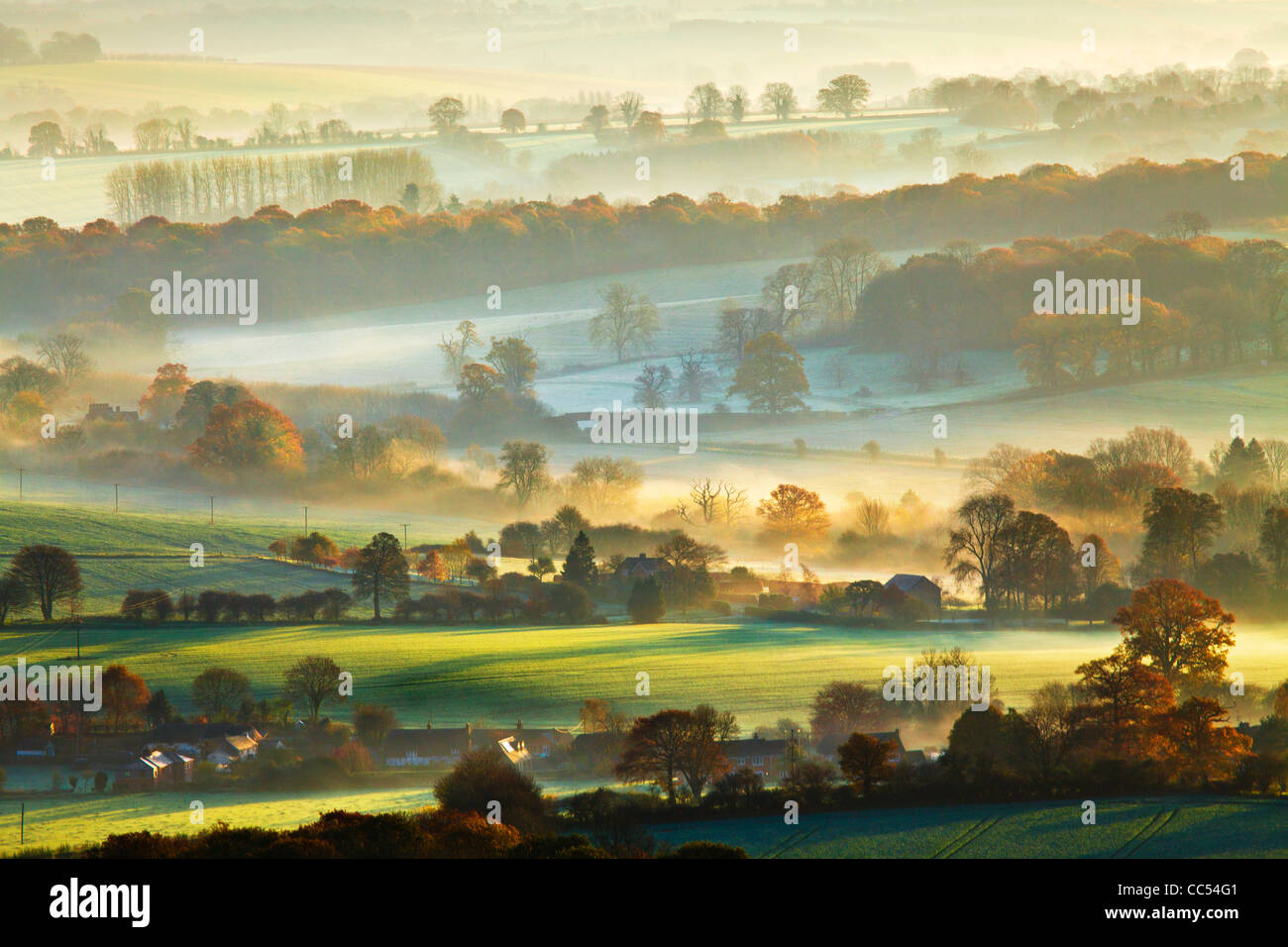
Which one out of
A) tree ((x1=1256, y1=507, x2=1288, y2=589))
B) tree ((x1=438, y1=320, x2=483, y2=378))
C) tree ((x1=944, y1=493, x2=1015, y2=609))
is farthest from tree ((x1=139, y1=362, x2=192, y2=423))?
tree ((x1=1256, y1=507, x2=1288, y2=589))

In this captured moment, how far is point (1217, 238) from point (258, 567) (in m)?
52.1

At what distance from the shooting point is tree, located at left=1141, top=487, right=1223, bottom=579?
34.1m

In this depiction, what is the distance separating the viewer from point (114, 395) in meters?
57.6

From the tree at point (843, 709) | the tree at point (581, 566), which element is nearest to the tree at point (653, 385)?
the tree at point (581, 566)

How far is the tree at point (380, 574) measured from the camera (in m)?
33.7

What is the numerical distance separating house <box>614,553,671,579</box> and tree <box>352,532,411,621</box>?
17.6ft

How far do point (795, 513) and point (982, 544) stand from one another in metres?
7.38

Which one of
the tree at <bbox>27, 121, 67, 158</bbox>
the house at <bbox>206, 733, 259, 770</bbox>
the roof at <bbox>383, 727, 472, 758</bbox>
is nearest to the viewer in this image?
the house at <bbox>206, 733, 259, 770</bbox>

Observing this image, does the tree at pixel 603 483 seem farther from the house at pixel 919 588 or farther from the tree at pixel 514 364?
the house at pixel 919 588

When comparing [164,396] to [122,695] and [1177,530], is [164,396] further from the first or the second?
[1177,530]

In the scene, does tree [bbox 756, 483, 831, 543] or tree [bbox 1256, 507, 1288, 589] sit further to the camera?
tree [bbox 756, 483, 831, 543]

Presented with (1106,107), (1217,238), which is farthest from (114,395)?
(1106,107)

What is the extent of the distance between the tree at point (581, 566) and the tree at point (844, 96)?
77.3m

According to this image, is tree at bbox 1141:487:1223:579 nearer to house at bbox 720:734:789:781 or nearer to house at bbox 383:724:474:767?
house at bbox 720:734:789:781
